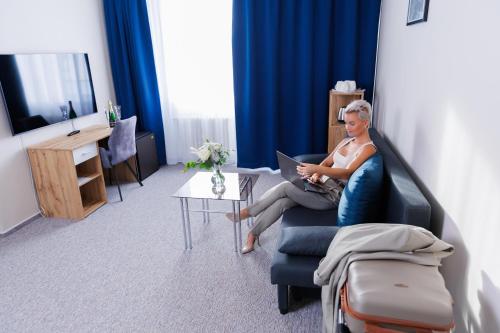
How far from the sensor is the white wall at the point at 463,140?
118 cm

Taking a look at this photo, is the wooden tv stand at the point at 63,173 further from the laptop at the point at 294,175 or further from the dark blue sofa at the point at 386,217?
the dark blue sofa at the point at 386,217

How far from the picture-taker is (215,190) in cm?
263

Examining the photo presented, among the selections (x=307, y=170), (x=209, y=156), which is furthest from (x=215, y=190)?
(x=307, y=170)

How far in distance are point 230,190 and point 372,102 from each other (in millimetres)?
2142

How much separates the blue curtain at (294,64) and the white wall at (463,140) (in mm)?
1573

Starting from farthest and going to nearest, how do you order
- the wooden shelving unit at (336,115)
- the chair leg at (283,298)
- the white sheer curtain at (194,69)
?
the white sheer curtain at (194,69)
the wooden shelving unit at (336,115)
the chair leg at (283,298)

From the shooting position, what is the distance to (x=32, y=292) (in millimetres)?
2242

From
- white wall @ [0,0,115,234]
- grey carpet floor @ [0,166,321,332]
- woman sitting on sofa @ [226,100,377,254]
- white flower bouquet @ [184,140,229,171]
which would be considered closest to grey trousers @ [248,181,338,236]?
woman sitting on sofa @ [226,100,377,254]

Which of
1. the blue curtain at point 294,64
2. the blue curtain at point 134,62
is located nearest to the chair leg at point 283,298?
the blue curtain at point 294,64

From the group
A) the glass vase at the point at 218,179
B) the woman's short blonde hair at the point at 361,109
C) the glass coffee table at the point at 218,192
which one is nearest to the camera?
the woman's short blonde hair at the point at 361,109

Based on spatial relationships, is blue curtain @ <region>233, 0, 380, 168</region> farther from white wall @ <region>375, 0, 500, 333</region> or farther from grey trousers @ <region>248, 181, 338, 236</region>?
→ grey trousers @ <region>248, 181, 338, 236</region>

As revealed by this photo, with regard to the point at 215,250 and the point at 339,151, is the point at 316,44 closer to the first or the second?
the point at 339,151

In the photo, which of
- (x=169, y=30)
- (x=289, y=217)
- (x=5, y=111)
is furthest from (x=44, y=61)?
(x=289, y=217)

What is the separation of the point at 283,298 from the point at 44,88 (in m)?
2.89
